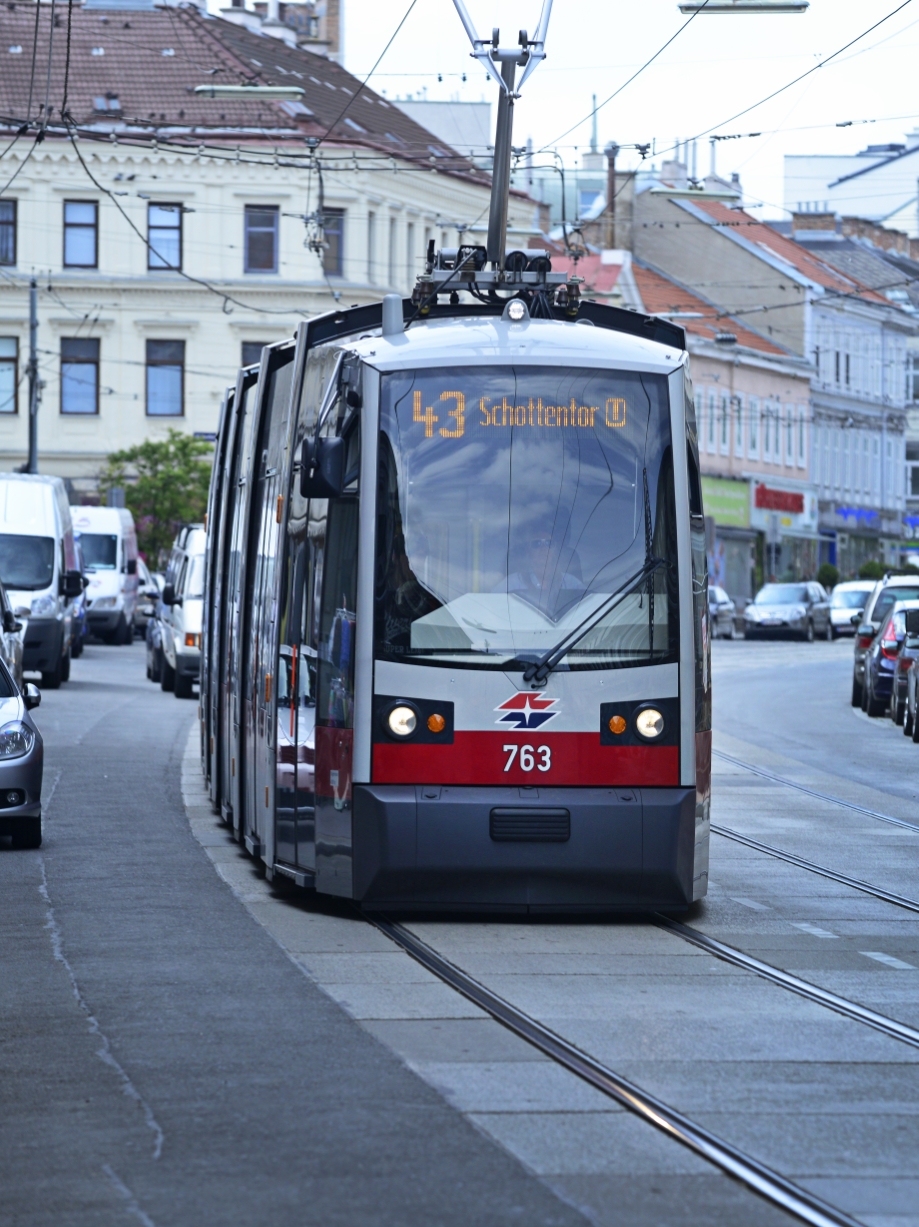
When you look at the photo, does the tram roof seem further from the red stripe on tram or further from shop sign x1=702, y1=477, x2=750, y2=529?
shop sign x1=702, y1=477, x2=750, y2=529

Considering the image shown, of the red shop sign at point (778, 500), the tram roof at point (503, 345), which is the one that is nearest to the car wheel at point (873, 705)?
the tram roof at point (503, 345)

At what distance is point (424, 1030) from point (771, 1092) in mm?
1553

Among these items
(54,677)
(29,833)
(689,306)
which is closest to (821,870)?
(29,833)

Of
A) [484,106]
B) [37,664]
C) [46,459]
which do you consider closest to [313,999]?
[37,664]

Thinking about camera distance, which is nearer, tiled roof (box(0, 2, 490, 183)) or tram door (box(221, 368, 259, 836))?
tram door (box(221, 368, 259, 836))

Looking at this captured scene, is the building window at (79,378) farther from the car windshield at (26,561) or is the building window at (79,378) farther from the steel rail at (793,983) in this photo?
the steel rail at (793,983)

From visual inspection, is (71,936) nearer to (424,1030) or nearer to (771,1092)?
(424,1030)

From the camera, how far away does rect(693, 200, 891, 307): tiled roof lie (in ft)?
291

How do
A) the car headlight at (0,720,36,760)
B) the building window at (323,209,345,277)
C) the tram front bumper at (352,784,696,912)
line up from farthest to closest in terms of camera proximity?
the building window at (323,209,345,277) < the car headlight at (0,720,36,760) < the tram front bumper at (352,784,696,912)

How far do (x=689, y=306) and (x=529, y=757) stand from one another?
73328mm

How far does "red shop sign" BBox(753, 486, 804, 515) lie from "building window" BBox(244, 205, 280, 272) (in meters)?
24.1

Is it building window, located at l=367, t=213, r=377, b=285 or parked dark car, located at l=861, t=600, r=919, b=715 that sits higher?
building window, located at l=367, t=213, r=377, b=285

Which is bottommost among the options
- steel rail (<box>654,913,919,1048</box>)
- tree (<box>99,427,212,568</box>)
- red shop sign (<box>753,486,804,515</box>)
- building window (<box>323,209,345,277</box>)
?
steel rail (<box>654,913,919,1048</box>)

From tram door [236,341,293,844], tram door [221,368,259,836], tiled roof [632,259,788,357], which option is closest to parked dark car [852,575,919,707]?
tram door [221,368,259,836]
